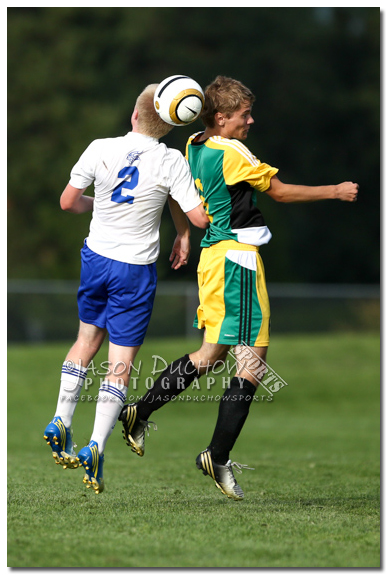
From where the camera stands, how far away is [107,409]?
517cm

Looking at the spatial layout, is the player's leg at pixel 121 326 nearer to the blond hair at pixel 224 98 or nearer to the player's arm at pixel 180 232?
the player's arm at pixel 180 232

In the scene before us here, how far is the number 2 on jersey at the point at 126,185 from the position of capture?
16.5 ft

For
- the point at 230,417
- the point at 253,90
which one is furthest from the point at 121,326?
the point at 253,90

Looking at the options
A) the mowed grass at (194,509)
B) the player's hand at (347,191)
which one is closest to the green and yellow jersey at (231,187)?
the player's hand at (347,191)

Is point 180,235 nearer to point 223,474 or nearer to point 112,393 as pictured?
point 112,393

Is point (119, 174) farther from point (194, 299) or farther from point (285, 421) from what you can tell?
point (194, 299)

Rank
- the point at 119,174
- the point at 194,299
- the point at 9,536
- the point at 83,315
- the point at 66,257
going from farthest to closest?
1. the point at 66,257
2. the point at 194,299
3. the point at 83,315
4. the point at 119,174
5. the point at 9,536

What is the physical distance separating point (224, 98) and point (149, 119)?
0.53 meters

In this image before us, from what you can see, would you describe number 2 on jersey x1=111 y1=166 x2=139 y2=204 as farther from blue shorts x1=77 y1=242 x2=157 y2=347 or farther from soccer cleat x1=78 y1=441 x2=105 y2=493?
soccer cleat x1=78 y1=441 x2=105 y2=493

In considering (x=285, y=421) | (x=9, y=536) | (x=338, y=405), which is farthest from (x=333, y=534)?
(x=338, y=405)

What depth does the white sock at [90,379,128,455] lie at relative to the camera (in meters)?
5.12

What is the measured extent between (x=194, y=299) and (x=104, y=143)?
16925 millimetres

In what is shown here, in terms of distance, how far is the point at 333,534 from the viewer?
4379 mm

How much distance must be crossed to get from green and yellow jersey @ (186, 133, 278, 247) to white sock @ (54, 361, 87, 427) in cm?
121
